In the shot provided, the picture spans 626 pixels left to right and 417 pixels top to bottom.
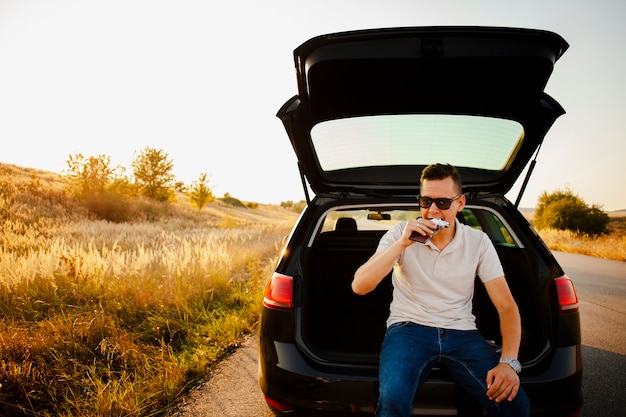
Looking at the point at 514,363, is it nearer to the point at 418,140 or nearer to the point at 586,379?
the point at 418,140

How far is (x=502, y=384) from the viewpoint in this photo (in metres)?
1.61

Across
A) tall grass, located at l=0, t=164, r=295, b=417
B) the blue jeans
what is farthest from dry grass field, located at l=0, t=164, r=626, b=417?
the blue jeans

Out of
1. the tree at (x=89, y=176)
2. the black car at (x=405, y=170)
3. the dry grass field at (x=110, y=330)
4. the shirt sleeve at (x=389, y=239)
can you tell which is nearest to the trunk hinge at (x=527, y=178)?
the black car at (x=405, y=170)

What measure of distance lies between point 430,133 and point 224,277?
13.3 feet

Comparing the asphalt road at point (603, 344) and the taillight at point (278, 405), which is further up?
the taillight at point (278, 405)

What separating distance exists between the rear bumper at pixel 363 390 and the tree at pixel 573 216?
28.5 meters

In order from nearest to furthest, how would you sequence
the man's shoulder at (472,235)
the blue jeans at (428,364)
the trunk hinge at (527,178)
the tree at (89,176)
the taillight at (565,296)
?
the blue jeans at (428,364) < the taillight at (565,296) < the man's shoulder at (472,235) < the trunk hinge at (527,178) < the tree at (89,176)

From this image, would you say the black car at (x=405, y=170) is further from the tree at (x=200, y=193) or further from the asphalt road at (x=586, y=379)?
the tree at (x=200, y=193)

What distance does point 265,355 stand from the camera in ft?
6.22

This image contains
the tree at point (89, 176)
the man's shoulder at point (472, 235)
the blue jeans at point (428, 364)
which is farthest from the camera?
the tree at point (89, 176)

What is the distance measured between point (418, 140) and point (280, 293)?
151 cm

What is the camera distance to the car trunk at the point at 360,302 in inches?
77.9

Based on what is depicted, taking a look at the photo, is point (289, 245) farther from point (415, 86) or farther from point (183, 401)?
point (183, 401)

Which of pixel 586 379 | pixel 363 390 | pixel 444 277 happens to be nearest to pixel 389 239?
pixel 444 277
